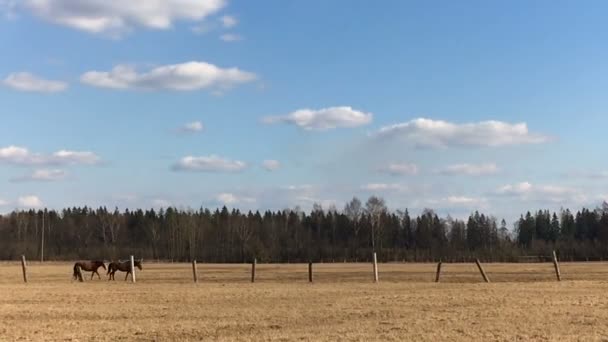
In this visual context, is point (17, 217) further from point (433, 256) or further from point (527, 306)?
point (527, 306)

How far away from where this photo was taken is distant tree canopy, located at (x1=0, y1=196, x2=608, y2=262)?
500 ft

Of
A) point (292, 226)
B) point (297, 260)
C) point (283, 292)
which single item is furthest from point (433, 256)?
point (283, 292)

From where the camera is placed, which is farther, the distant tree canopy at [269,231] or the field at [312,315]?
the distant tree canopy at [269,231]

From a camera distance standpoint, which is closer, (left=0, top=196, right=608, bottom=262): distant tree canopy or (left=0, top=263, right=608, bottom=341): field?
(left=0, top=263, right=608, bottom=341): field

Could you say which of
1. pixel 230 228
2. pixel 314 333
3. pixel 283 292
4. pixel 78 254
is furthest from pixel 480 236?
pixel 314 333

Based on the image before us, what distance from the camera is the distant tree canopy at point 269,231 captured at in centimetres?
15225

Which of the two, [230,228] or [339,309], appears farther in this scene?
[230,228]

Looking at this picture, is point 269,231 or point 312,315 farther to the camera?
point 269,231

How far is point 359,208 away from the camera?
6688 inches

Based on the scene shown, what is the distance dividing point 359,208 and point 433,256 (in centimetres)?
4965

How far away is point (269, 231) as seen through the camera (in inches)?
6649

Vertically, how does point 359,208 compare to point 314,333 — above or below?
above

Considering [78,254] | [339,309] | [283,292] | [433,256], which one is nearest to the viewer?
[339,309]

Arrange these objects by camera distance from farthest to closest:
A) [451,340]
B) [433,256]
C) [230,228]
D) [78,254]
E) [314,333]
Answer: [230,228]
[78,254]
[433,256]
[314,333]
[451,340]
